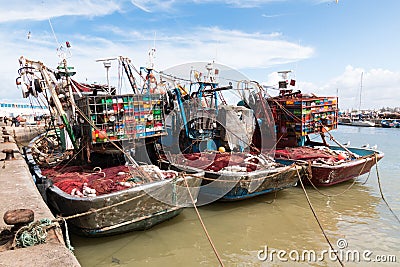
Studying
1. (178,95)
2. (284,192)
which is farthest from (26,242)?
(284,192)

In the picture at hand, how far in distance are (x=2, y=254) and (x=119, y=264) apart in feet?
8.96

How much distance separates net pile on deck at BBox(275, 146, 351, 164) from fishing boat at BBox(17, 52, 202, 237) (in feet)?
14.9

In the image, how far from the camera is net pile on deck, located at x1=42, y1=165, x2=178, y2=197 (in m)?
6.34

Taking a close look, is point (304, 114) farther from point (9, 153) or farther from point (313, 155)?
point (9, 153)

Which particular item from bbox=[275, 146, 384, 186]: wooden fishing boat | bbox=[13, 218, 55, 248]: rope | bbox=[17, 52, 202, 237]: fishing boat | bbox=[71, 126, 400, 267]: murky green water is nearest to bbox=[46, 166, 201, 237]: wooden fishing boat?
bbox=[17, 52, 202, 237]: fishing boat

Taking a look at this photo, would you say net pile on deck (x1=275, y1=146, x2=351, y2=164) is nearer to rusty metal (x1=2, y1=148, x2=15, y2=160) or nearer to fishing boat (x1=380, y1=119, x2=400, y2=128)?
rusty metal (x1=2, y1=148, x2=15, y2=160)

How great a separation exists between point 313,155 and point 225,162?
3603mm

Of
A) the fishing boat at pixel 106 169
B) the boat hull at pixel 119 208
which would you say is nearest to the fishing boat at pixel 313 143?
the fishing boat at pixel 106 169

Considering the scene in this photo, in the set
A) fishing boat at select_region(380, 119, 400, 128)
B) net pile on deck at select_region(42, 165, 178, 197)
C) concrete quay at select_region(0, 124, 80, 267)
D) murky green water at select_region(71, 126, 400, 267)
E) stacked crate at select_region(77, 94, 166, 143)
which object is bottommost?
murky green water at select_region(71, 126, 400, 267)

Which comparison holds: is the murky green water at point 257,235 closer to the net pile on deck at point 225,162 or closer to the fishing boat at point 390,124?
the net pile on deck at point 225,162

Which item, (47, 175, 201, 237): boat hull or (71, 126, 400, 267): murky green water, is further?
(71, 126, 400, 267): murky green water

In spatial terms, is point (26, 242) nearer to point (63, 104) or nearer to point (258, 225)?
point (258, 225)

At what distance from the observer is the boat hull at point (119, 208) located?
5.69 metres

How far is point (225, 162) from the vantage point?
905 centimetres
